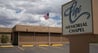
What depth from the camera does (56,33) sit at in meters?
48.6

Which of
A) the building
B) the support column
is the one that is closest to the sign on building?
the support column

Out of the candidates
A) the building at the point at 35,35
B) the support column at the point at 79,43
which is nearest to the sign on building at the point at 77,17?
the support column at the point at 79,43

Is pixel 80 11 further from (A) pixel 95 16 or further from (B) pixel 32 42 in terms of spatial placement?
(B) pixel 32 42

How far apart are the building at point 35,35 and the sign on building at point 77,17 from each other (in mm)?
32714

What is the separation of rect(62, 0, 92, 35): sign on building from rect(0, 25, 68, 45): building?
32714mm

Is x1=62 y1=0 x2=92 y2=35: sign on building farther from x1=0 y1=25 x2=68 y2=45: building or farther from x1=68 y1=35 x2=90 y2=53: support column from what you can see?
x1=0 y1=25 x2=68 y2=45: building

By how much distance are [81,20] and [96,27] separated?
3.62ft

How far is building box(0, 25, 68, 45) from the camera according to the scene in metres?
43.8

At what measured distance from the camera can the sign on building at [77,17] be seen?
28.9ft

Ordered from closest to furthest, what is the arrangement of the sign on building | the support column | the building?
the sign on building < the support column < the building

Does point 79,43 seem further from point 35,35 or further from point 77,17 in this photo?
point 35,35

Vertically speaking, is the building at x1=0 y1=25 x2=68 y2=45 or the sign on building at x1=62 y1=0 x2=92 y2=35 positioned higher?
the sign on building at x1=62 y1=0 x2=92 y2=35

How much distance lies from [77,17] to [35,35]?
36.4 m

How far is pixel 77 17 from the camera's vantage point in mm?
9797
